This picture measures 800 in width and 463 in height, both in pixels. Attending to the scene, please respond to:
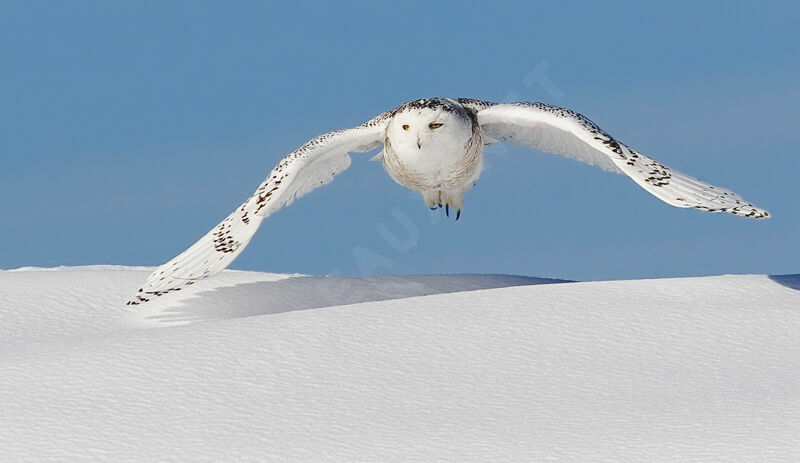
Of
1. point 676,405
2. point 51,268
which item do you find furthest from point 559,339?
point 51,268

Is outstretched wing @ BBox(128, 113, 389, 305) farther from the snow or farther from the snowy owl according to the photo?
the snow

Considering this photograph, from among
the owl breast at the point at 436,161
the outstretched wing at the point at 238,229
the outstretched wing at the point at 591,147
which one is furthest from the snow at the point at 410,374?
the owl breast at the point at 436,161

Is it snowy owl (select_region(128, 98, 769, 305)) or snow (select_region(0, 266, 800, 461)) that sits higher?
snowy owl (select_region(128, 98, 769, 305))

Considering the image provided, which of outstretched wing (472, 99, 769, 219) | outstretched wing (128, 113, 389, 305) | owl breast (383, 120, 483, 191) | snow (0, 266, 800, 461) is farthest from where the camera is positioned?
owl breast (383, 120, 483, 191)

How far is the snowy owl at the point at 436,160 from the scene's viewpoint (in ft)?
26.7

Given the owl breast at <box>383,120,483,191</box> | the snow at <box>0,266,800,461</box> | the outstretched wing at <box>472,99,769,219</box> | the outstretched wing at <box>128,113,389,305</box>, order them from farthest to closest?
the owl breast at <box>383,120,483,191</box> → the outstretched wing at <box>128,113,389,305</box> → the outstretched wing at <box>472,99,769,219</box> → the snow at <box>0,266,800,461</box>

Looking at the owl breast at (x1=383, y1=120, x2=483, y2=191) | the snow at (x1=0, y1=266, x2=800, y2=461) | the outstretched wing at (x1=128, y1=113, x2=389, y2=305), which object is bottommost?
the snow at (x1=0, y1=266, x2=800, y2=461)

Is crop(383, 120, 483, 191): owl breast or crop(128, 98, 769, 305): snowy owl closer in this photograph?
crop(128, 98, 769, 305): snowy owl

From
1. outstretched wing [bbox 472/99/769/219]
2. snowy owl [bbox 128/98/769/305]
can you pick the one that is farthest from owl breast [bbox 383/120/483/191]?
outstretched wing [bbox 472/99/769/219]

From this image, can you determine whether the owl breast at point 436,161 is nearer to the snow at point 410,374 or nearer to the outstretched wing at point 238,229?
the outstretched wing at point 238,229

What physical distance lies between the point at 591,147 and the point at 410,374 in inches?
132

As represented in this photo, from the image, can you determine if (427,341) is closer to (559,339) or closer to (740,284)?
(559,339)

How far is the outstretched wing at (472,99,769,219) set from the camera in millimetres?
7988

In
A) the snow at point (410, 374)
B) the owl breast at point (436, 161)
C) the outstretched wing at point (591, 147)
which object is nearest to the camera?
the snow at point (410, 374)
